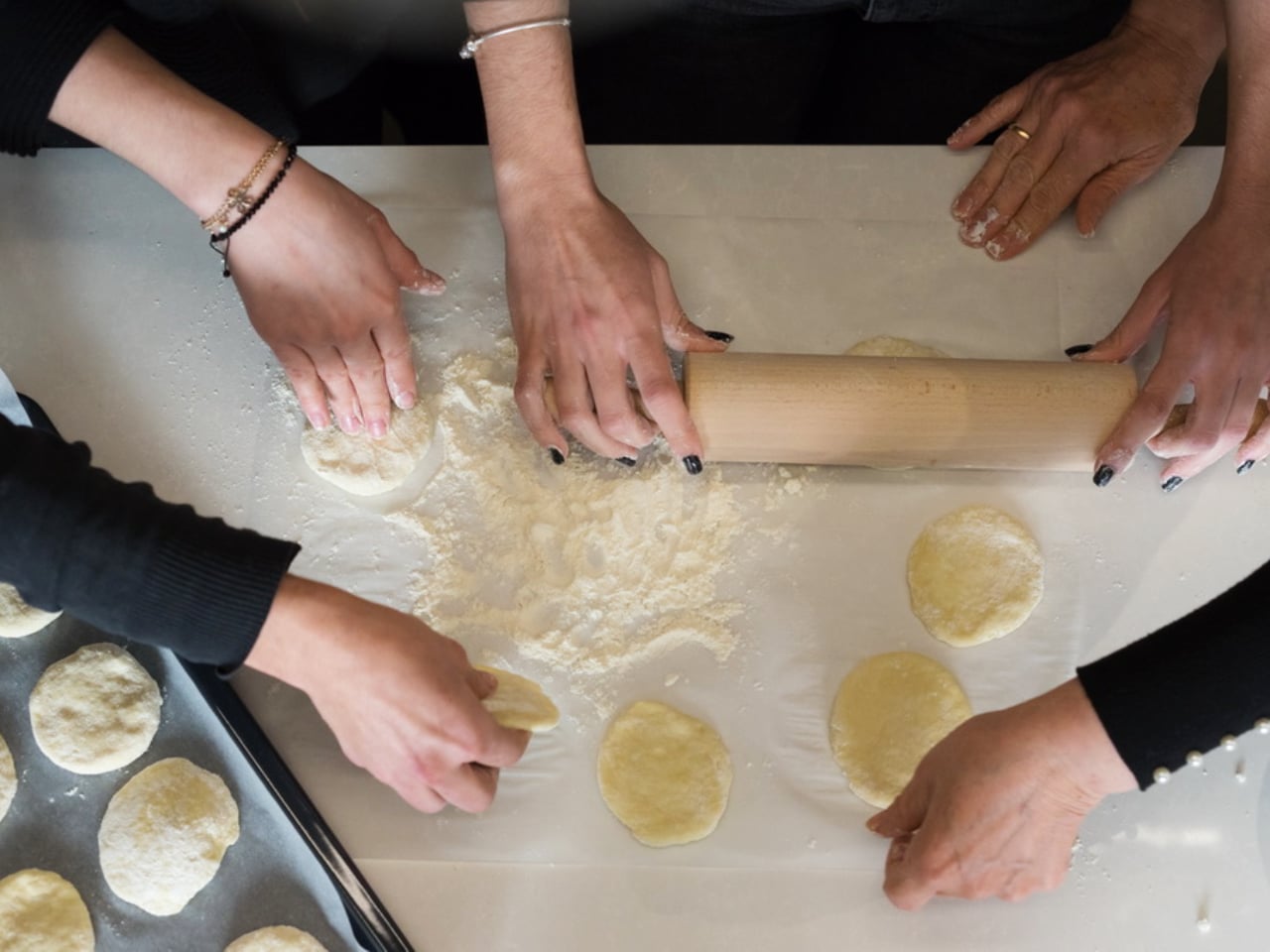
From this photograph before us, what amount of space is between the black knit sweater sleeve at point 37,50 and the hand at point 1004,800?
125cm

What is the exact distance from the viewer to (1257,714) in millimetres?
964

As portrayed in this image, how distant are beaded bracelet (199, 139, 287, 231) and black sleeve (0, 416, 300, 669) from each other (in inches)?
15.1

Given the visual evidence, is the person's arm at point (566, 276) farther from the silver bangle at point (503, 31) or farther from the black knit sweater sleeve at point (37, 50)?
the black knit sweater sleeve at point (37, 50)

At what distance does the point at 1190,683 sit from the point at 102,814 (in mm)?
1144

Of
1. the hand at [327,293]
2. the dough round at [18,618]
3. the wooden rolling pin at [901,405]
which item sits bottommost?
the dough round at [18,618]

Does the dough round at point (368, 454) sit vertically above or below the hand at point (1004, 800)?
above

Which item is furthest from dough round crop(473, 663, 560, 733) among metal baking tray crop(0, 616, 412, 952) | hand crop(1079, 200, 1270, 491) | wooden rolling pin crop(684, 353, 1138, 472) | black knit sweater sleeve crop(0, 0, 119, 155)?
black knit sweater sleeve crop(0, 0, 119, 155)

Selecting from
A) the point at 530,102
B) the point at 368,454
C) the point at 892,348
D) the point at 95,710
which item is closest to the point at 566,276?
the point at 530,102

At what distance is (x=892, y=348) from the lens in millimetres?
1398

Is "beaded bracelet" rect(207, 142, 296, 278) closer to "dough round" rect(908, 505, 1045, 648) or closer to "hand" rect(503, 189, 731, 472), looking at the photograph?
"hand" rect(503, 189, 731, 472)

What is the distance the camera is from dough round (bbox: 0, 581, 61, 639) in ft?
4.09

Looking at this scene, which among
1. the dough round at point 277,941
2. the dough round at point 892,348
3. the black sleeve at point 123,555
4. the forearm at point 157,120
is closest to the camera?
the black sleeve at point 123,555

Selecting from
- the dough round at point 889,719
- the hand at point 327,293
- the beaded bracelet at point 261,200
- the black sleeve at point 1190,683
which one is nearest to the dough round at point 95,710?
the hand at point 327,293

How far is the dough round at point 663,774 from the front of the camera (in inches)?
46.8
